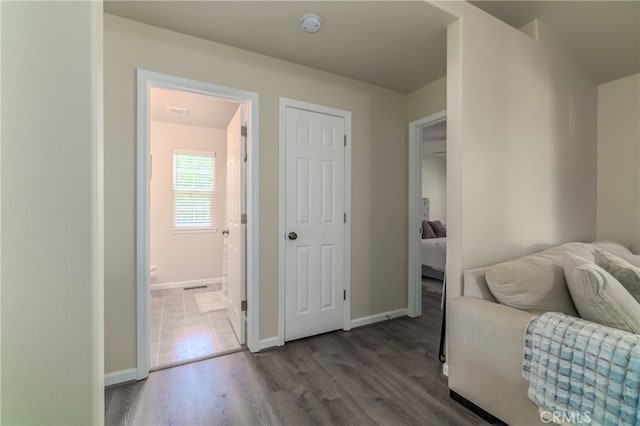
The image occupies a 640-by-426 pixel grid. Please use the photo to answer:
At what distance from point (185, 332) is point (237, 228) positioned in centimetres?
111

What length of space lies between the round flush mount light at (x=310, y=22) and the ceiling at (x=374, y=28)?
0.13 ft

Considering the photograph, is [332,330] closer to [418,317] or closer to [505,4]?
[418,317]

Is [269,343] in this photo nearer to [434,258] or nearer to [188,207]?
[188,207]

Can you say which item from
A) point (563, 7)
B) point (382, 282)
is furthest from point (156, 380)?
point (563, 7)

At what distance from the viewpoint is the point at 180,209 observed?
4191mm

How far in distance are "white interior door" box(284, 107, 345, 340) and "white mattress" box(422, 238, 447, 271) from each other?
231 centimetres

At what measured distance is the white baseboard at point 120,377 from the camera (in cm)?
181

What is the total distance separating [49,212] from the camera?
28.4 inches

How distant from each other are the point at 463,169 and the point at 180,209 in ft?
12.8

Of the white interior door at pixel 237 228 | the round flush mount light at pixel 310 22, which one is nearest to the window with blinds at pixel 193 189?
the white interior door at pixel 237 228

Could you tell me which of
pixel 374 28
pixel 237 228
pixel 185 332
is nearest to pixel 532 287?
pixel 374 28

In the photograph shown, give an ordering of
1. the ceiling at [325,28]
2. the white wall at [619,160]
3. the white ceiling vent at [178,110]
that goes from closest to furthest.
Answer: the ceiling at [325,28] → the white wall at [619,160] → the white ceiling vent at [178,110]

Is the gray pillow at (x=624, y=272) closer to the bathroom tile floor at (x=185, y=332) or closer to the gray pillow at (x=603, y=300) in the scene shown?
the gray pillow at (x=603, y=300)

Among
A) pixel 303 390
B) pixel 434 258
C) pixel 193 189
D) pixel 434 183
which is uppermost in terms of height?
pixel 434 183
